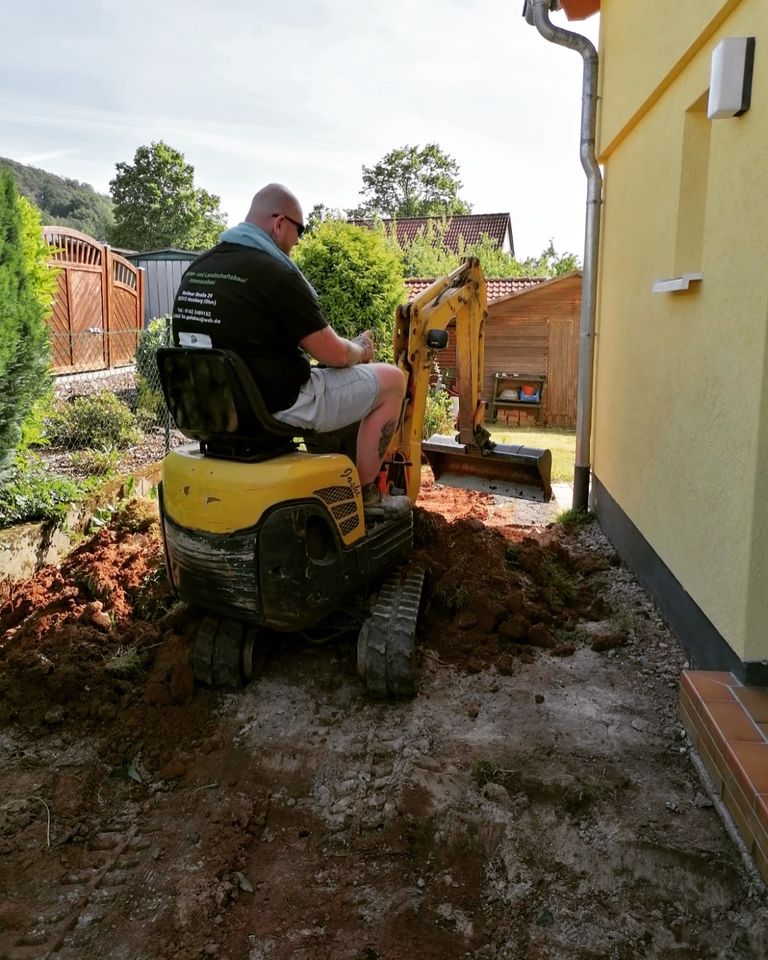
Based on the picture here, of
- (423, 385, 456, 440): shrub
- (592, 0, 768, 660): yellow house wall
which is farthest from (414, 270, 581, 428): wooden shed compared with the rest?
(592, 0, 768, 660): yellow house wall

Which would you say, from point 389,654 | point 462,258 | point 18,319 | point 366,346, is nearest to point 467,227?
point 462,258

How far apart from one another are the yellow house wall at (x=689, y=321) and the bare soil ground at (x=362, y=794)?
74 cm

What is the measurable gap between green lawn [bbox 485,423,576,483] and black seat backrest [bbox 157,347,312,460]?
18.5 ft

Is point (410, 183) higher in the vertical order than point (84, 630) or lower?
higher

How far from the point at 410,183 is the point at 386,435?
51.1m

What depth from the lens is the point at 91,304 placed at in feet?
51.7

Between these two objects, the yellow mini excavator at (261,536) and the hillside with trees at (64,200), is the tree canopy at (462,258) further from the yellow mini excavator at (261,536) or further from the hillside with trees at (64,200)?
the hillside with trees at (64,200)

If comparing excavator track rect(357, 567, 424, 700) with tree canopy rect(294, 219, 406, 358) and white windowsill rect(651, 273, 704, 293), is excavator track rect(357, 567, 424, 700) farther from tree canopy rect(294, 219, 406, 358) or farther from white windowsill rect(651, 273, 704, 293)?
tree canopy rect(294, 219, 406, 358)

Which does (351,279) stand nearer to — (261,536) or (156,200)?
(261,536)

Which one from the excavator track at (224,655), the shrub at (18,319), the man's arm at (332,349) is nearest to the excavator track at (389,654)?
the excavator track at (224,655)

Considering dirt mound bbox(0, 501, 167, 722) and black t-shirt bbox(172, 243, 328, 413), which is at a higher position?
black t-shirt bbox(172, 243, 328, 413)

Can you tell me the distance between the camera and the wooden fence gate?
1373 cm

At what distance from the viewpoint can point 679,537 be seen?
3986mm

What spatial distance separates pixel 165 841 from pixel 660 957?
1722mm
